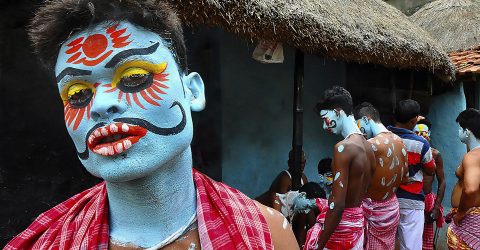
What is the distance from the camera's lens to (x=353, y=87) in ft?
22.5

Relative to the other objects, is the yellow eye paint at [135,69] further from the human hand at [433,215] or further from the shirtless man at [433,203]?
the human hand at [433,215]

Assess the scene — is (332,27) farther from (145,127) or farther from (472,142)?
(145,127)

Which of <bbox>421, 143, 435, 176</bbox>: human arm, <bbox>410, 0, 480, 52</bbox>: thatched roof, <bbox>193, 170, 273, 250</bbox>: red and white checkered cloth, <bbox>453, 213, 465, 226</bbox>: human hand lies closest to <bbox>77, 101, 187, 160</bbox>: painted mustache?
<bbox>193, 170, 273, 250</bbox>: red and white checkered cloth

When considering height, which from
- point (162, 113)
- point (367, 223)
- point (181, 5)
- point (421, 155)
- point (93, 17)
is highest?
point (181, 5)

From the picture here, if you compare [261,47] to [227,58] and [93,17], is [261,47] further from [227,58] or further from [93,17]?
[93,17]

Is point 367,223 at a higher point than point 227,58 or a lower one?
lower

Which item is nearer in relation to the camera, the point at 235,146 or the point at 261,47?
the point at 261,47

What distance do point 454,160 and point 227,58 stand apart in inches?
152

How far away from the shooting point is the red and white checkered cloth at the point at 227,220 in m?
1.38

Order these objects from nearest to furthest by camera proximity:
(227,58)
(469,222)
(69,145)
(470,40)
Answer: (69,145) < (469,222) < (227,58) < (470,40)

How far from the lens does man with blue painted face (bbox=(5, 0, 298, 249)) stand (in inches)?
51.1

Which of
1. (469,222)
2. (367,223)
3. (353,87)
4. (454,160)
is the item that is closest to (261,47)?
(367,223)

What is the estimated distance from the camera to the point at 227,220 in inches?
56.0

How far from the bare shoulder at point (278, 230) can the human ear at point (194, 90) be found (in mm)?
369
